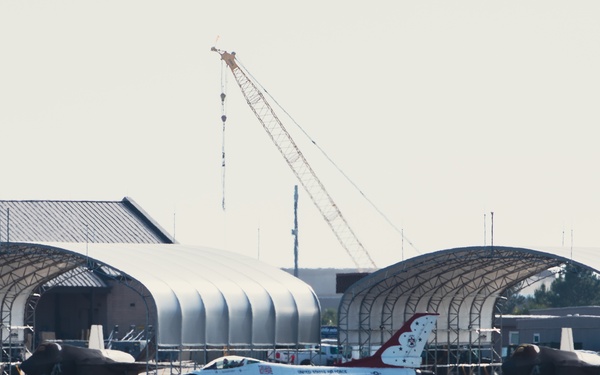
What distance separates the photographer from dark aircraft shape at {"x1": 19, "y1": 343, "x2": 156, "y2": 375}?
4956 centimetres

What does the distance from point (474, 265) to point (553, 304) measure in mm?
82481

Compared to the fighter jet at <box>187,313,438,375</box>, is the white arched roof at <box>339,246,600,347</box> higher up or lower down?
higher up

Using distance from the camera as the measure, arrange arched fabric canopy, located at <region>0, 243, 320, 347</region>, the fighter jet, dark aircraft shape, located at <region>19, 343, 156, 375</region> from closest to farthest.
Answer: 1. the fighter jet
2. dark aircraft shape, located at <region>19, 343, 156, 375</region>
3. arched fabric canopy, located at <region>0, 243, 320, 347</region>

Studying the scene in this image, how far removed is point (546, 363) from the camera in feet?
155

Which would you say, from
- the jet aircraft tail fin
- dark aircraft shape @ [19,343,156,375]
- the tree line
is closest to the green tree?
the tree line

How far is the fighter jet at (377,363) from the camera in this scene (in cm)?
4716

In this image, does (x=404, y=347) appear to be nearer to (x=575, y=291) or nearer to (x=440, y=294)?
(x=440, y=294)

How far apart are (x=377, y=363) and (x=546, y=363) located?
6011 millimetres

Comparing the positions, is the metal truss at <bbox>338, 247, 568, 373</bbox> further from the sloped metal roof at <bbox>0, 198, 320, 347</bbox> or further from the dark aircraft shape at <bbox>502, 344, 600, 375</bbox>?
the dark aircraft shape at <bbox>502, 344, 600, 375</bbox>

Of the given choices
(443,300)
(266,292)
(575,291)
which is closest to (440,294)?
(443,300)

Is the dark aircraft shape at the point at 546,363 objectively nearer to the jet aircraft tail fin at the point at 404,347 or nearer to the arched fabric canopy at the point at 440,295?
the jet aircraft tail fin at the point at 404,347

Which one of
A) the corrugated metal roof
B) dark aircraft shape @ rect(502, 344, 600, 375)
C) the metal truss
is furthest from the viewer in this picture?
the corrugated metal roof

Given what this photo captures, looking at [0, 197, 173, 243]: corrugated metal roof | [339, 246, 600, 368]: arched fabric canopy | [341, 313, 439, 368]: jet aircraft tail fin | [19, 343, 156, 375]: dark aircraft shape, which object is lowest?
[19, 343, 156, 375]: dark aircraft shape

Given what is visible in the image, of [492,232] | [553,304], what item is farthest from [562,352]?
[553,304]
